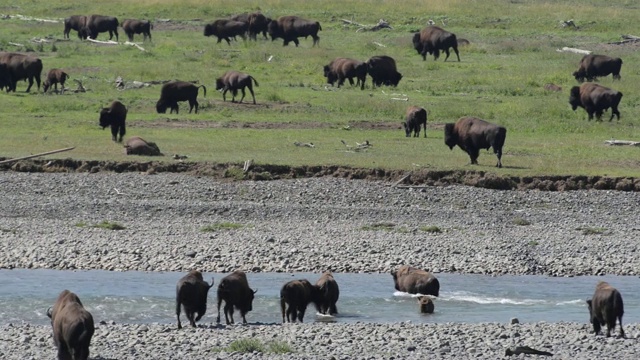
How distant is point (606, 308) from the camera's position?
51.0 ft

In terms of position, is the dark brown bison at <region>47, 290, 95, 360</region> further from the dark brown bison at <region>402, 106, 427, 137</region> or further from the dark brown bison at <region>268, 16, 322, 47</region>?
the dark brown bison at <region>268, 16, 322, 47</region>

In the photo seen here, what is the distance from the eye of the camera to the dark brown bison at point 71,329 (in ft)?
43.0

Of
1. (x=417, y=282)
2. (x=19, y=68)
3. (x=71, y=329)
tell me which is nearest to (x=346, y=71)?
(x=19, y=68)

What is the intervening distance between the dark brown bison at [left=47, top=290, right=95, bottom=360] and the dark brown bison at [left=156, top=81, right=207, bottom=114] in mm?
21808

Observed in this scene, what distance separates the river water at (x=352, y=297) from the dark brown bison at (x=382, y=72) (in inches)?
822

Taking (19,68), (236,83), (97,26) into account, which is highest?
(97,26)

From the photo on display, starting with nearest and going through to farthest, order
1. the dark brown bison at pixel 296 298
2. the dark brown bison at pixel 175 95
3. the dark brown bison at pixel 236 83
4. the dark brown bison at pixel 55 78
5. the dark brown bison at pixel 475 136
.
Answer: the dark brown bison at pixel 296 298 → the dark brown bison at pixel 475 136 → the dark brown bison at pixel 175 95 → the dark brown bison at pixel 236 83 → the dark brown bison at pixel 55 78

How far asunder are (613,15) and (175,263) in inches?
1722

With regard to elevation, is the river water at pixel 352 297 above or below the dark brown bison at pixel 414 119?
below

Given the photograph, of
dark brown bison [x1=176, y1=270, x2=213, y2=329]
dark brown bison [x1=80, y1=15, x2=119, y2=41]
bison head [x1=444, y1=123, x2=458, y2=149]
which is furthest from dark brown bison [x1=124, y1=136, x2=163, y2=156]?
dark brown bison [x1=80, y1=15, x2=119, y2=41]

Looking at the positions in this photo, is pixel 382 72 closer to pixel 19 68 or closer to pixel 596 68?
pixel 596 68

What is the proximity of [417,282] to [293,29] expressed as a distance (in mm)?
35882

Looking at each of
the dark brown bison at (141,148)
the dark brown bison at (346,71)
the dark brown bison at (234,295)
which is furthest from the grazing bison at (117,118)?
the dark brown bison at (234,295)

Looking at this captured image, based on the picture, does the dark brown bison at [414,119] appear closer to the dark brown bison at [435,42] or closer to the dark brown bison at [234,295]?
the dark brown bison at [435,42]
